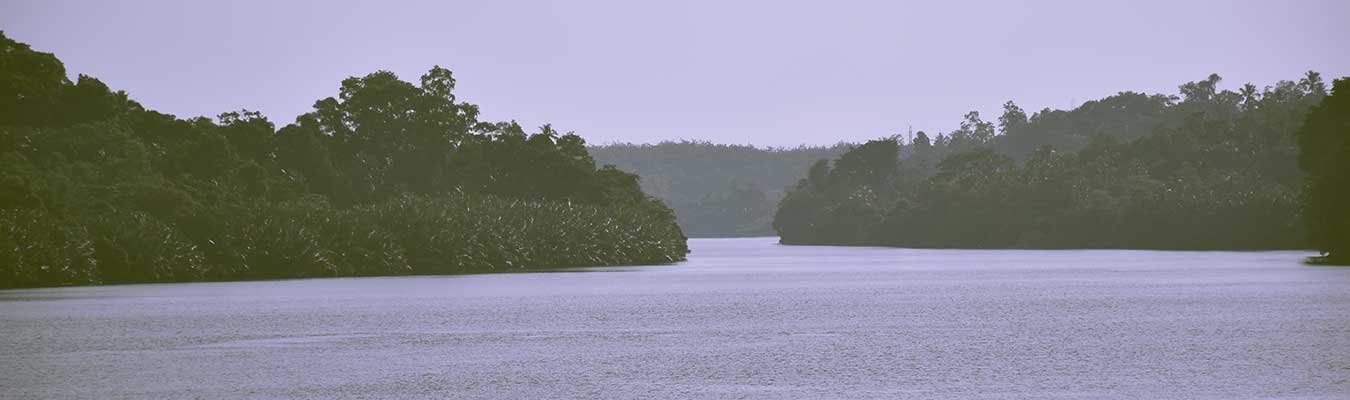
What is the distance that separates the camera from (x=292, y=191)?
314 ft

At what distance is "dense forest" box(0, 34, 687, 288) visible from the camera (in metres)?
66.0

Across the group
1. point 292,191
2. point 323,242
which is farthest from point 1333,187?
point 292,191

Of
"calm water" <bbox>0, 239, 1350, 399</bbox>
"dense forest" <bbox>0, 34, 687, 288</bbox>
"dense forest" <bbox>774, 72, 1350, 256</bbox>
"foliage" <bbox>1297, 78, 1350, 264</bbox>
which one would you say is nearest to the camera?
"calm water" <bbox>0, 239, 1350, 399</bbox>

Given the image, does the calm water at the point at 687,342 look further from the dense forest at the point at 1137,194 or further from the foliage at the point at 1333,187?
the dense forest at the point at 1137,194

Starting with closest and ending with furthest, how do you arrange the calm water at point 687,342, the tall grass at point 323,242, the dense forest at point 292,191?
the calm water at point 687,342 < the tall grass at point 323,242 < the dense forest at point 292,191

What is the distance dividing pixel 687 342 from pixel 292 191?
66.5 metres

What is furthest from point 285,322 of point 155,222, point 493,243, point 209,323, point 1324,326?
point 493,243

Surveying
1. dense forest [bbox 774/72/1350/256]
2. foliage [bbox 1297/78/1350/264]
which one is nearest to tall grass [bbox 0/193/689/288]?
foliage [bbox 1297/78/1350/264]

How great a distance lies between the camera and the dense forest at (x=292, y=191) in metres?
66.0

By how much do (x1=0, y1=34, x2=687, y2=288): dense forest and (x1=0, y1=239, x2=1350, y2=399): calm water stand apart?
7130mm

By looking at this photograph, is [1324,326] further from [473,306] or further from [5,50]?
[5,50]

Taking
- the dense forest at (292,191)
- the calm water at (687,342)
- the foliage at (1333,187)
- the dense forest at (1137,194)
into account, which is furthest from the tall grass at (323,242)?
the dense forest at (1137,194)

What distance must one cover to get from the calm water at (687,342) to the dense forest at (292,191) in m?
7.13

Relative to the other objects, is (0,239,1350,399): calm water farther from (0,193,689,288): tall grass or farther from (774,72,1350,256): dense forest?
(774,72,1350,256): dense forest
